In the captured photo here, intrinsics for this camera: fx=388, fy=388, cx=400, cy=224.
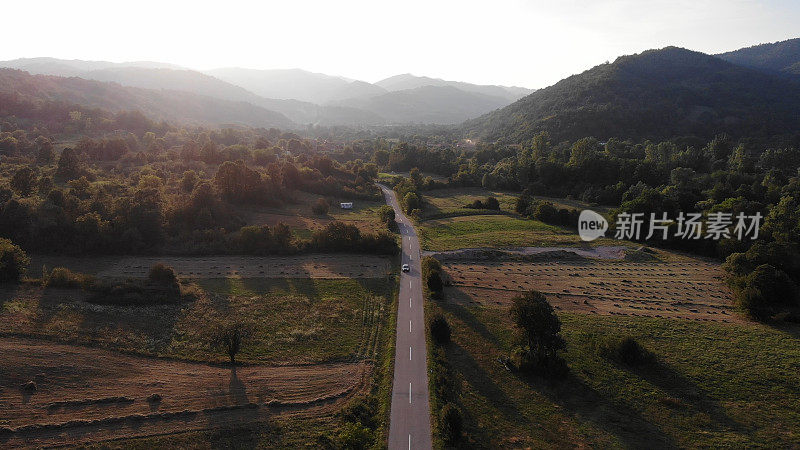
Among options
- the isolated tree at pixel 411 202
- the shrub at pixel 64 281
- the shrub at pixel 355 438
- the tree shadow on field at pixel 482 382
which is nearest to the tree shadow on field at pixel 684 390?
the tree shadow on field at pixel 482 382

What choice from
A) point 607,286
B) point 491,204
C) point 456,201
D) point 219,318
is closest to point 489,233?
point 491,204

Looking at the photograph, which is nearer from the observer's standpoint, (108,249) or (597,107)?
(108,249)

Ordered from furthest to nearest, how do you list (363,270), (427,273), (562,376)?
(363,270) → (427,273) → (562,376)

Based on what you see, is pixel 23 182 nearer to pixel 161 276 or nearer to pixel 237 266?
pixel 161 276

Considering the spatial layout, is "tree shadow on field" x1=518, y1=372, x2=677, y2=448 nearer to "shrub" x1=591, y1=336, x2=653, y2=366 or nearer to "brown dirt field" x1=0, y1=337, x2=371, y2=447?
"shrub" x1=591, y1=336, x2=653, y2=366

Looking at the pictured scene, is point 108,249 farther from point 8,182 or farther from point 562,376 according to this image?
point 562,376

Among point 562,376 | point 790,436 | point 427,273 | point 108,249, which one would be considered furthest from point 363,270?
point 790,436

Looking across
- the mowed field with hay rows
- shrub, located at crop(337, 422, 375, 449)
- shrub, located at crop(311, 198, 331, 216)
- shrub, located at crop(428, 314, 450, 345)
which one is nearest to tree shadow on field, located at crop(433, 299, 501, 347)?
shrub, located at crop(428, 314, 450, 345)

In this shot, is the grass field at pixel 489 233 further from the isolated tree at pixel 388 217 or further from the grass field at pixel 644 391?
the grass field at pixel 644 391
